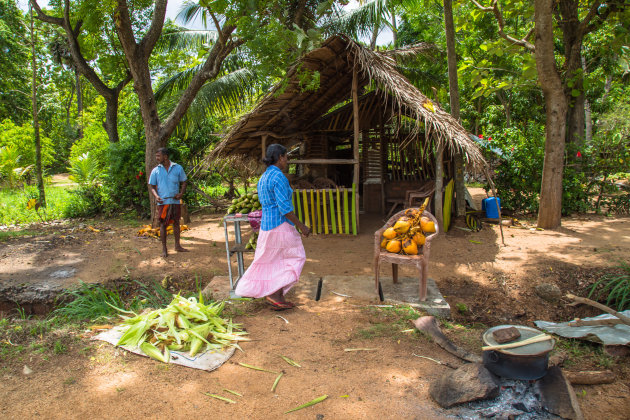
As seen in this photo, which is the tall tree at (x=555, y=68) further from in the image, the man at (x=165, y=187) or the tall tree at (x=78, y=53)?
the tall tree at (x=78, y=53)

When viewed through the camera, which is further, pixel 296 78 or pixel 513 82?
pixel 513 82

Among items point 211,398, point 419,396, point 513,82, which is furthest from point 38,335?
point 513,82

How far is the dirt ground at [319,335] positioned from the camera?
8.93 ft

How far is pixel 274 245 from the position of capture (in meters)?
4.04

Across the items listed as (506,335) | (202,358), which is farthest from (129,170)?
(506,335)

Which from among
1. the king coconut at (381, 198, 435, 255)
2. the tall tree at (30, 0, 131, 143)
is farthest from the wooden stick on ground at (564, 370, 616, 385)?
the tall tree at (30, 0, 131, 143)

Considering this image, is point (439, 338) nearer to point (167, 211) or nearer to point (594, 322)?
point (594, 322)

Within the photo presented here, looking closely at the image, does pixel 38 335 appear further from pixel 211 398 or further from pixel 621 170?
pixel 621 170

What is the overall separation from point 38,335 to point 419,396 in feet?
11.3

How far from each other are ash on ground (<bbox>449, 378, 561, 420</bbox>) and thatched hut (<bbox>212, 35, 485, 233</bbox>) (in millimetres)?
4403

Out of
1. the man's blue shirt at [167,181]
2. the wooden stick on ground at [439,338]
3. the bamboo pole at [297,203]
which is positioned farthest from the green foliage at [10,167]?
the wooden stick on ground at [439,338]

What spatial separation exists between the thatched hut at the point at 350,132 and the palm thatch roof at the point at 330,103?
2 centimetres

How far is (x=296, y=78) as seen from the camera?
283 inches

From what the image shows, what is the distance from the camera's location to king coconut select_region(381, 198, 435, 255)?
4.24 m
